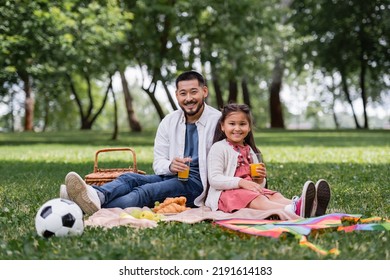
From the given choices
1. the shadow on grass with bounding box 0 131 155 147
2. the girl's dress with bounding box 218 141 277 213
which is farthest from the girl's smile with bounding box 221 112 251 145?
the shadow on grass with bounding box 0 131 155 147

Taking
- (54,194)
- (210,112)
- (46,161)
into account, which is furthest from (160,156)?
(46,161)

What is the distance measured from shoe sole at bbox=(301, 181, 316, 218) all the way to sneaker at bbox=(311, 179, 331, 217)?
2.1 inches

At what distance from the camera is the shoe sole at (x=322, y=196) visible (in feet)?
18.9

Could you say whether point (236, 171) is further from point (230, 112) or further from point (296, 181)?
point (296, 181)

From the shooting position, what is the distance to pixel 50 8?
59.8ft

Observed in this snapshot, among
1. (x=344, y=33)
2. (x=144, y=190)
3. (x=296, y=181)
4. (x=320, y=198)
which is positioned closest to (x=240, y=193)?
(x=320, y=198)

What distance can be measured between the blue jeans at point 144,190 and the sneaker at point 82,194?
0.25 meters

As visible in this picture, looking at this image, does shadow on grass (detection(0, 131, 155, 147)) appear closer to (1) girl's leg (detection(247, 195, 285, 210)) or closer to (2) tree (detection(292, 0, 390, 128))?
(2) tree (detection(292, 0, 390, 128))

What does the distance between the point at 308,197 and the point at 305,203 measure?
62 mm

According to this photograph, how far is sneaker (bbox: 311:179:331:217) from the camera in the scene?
5754 mm

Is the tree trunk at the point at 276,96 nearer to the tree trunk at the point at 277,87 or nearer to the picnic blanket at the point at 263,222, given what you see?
the tree trunk at the point at 277,87

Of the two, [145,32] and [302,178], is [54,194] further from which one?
[145,32]

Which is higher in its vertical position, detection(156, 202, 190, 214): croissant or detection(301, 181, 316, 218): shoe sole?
detection(301, 181, 316, 218): shoe sole

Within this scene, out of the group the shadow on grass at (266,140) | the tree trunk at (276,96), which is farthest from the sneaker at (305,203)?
the tree trunk at (276,96)
